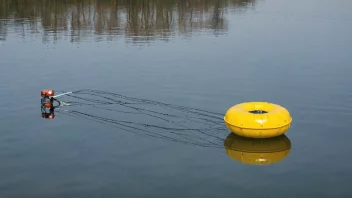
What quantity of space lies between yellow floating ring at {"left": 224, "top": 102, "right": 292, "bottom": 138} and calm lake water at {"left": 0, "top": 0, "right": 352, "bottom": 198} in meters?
0.45

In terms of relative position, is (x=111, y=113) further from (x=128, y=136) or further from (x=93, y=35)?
(x=93, y=35)

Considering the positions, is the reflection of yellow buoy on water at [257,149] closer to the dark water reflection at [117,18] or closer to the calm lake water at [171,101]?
the calm lake water at [171,101]

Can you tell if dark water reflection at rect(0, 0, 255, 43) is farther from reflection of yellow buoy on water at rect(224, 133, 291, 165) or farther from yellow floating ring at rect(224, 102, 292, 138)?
yellow floating ring at rect(224, 102, 292, 138)

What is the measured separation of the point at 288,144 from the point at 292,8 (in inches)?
1349

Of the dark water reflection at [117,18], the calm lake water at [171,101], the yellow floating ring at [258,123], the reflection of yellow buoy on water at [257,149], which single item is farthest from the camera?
the dark water reflection at [117,18]

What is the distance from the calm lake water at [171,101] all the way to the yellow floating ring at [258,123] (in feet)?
1.47

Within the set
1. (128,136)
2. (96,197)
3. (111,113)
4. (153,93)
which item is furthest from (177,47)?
(96,197)

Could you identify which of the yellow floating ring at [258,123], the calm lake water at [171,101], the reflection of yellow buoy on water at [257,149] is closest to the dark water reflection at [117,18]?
the calm lake water at [171,101]

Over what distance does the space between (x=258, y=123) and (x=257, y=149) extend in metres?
0.79

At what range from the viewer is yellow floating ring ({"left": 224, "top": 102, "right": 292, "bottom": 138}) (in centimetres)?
1455

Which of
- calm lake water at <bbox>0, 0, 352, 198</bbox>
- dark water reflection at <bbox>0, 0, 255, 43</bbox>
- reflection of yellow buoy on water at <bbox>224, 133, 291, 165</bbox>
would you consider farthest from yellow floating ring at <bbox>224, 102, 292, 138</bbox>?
dark water reflection at <bbox>0, 0, 255, 43</bbox>

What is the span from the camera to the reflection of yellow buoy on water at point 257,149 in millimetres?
14383

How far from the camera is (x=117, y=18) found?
132 ft

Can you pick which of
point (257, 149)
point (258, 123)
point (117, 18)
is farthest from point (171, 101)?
point (117, 18)
